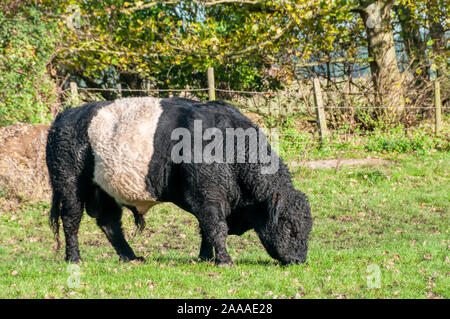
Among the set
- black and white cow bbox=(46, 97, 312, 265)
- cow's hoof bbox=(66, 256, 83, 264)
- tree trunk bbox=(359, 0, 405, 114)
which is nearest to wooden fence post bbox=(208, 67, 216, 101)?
tree trunk bbox=(359, 0, 405, 114)

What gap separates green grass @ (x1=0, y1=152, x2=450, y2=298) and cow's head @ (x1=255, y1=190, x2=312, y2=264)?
175mm

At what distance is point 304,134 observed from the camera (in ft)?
46.9

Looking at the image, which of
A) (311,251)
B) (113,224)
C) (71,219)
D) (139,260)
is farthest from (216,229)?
(71,219)

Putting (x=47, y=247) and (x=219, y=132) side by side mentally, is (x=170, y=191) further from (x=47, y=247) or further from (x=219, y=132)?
(x=47, y=247)

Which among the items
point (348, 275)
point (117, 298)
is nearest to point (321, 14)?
point (348, 275)

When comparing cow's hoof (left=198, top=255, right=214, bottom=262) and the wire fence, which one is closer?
cow's hoof (left=198, top=255, right=214, bottom=262)

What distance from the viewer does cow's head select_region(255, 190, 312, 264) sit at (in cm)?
639

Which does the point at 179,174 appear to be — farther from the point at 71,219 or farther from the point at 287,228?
the point at 71,219

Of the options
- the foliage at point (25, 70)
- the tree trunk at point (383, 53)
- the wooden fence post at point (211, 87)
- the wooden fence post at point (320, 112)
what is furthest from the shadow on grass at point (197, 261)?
the tree trunk at point (383, 53)

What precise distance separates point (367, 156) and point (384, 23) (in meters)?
4.10

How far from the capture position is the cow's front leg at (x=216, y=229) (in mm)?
6371

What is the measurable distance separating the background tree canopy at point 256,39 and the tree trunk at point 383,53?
0.03 meters

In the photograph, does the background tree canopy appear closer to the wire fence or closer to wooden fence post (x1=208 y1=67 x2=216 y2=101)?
the wire fence
